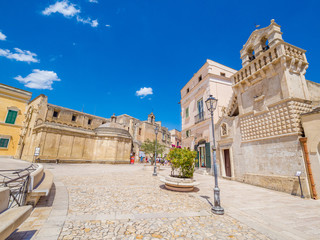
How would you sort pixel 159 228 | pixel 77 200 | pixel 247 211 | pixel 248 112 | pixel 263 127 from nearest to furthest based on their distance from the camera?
pixel 159 228 < pixel 247 211 < pixel 77 200 < pixel 263 127 < pixel 248 112

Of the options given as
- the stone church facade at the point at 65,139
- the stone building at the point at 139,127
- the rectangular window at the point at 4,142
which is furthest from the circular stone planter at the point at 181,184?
the stone building at the point at 139,127

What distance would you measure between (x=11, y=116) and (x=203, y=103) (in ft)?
100

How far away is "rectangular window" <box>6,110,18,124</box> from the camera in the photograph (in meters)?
24.1

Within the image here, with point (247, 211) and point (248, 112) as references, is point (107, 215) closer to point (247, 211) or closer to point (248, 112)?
point (247, 211)

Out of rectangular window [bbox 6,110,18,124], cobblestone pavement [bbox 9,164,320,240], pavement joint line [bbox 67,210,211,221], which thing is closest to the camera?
cobblestone pavement [bbox 9,164,320,240]

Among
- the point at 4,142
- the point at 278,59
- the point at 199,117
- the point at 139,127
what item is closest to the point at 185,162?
the point at 278,59

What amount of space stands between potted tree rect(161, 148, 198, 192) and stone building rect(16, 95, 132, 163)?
1932 centimetres

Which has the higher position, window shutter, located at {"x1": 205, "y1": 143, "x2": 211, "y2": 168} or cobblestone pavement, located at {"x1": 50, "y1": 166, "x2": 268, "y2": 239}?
window shutter, located at {"x1": 205, "y1": 143, "x2": 211, "y2": 168}

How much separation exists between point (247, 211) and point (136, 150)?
31859mm

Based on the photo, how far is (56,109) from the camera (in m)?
27.4

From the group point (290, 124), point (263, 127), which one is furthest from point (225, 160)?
point (290, 124)

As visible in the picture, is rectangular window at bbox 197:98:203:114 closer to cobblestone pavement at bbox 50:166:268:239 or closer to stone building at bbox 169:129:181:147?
cobblestone pavement at bbox 50:166:268:239

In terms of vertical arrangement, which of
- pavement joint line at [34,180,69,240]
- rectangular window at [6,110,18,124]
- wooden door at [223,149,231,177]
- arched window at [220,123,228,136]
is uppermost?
rectangular window at [6,110,18,124]

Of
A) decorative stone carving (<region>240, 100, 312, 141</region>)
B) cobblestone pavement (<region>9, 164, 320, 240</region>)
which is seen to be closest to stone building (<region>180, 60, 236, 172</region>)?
decorative stone carving (<region>240, 100, 312, 141</region>)
